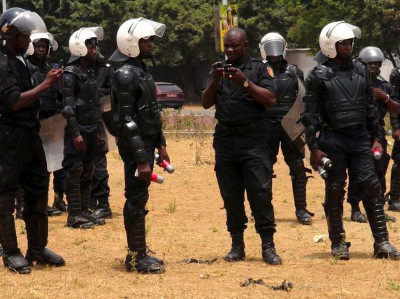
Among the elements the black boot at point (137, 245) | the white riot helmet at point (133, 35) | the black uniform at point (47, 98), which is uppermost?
the white riot helmet at point (133, 35)

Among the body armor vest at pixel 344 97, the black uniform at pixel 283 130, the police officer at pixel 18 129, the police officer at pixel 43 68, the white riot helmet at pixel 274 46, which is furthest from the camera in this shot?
the white riot helmet at pixel 274 46

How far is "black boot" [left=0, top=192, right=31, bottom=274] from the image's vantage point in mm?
8203

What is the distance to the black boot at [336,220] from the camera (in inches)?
354

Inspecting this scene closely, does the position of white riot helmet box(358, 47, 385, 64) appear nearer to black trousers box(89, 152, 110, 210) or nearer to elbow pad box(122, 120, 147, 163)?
black trousers box(89, 152, 110, 210)

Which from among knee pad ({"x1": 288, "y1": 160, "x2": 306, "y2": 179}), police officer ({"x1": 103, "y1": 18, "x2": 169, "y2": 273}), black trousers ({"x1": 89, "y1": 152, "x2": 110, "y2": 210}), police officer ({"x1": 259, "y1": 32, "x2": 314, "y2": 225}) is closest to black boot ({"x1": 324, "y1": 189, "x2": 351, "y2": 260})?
police officer ({"x1": 103, "y1": 18, "x2": 169, "y2": 273})

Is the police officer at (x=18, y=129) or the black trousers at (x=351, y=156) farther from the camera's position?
the black trousers at (x=351, y=156)

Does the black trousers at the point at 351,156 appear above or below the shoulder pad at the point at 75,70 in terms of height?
below

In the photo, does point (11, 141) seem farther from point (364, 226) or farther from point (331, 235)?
point (364, 226)

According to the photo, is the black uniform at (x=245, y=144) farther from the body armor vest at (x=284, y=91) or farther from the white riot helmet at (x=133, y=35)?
the body armor vest at (x=284, y=91)

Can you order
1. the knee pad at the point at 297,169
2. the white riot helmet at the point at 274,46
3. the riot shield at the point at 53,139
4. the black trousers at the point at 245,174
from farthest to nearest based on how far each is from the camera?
the knee pad at the point at 297,169 < the white riot helmet at the point at 274,46 < the riot shield at the point at 53,139 < the black trousers at the point at 245,174

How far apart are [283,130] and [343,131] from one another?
2.68 m

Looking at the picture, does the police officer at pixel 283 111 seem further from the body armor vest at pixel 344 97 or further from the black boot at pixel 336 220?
the body armor vest at pixel 344 97

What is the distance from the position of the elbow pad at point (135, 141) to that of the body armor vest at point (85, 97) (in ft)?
11.2

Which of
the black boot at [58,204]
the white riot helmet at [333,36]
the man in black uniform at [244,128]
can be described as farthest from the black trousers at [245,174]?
the black boot at [58,204]
